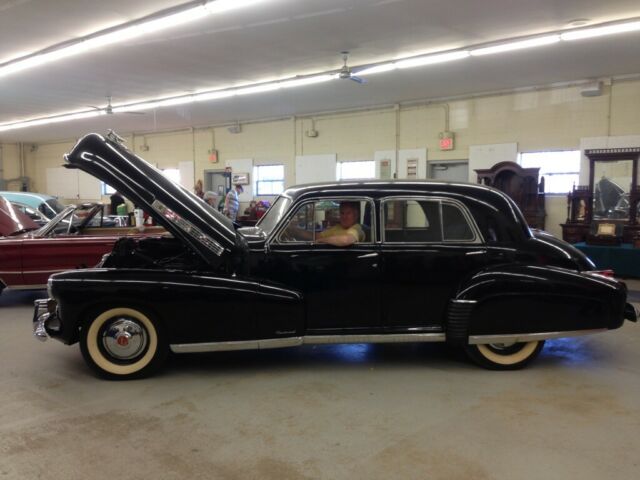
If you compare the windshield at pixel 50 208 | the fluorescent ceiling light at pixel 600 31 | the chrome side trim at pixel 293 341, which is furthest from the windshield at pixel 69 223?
the fluorescent ceiling light at pixel 600 31

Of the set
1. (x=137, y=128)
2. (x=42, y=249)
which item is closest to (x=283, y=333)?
(x=42, y=249)

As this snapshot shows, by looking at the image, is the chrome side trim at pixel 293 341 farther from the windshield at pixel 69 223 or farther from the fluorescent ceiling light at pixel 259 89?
the fluorescent ceiling light at pixel 259 89

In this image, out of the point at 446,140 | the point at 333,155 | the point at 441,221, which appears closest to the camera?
the point at 441,221

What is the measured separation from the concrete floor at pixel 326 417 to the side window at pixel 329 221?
3.91 feet

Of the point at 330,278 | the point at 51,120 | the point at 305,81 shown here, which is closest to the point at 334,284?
the point at 330,278

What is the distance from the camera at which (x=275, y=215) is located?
444 cm

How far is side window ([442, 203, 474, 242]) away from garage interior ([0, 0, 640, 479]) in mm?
1178

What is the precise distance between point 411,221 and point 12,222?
6.28 meters

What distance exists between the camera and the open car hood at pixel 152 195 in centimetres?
400

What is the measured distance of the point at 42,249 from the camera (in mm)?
6543

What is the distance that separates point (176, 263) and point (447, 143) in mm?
9107

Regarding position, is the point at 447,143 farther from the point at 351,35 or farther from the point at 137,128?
the point at 137,128

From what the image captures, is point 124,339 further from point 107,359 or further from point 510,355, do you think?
point 510,355

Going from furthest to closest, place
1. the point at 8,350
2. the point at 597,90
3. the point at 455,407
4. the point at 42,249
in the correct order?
1. the point at 597,90
2. the point at 42,249
3. the point at 8,350
4. the point at 455,407
